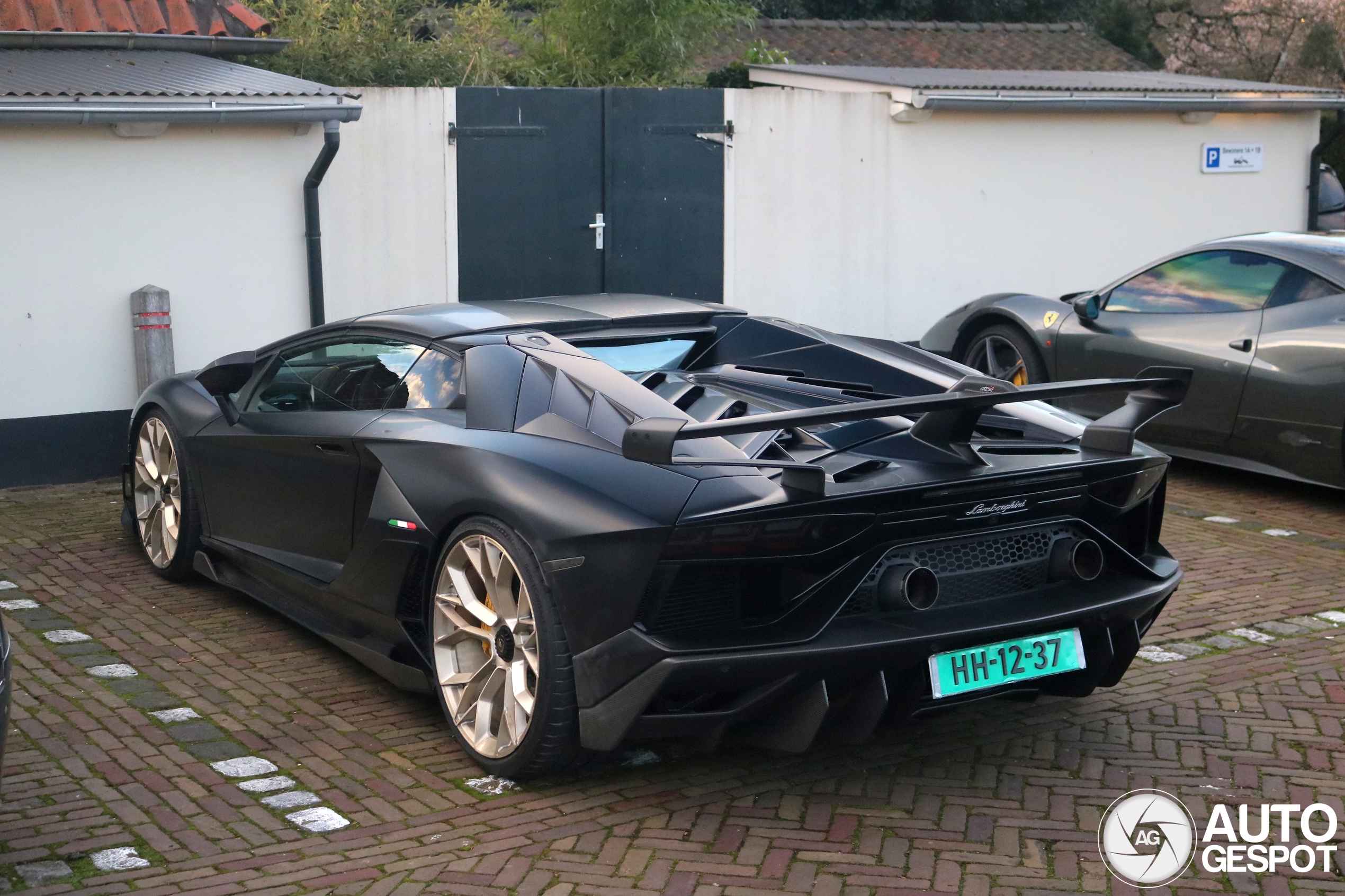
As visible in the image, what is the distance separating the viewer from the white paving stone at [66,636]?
5.55m

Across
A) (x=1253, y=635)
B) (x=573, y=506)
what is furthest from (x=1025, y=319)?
(x=573, y=506)

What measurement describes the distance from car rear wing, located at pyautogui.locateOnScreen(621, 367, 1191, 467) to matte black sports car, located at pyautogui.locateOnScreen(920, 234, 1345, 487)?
272 cm

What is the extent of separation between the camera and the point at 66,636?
561 cm

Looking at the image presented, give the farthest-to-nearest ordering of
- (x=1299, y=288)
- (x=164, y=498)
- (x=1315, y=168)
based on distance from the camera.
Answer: (x=1315, y=168) < (x=1299, y=288) < (x=164, y=498)

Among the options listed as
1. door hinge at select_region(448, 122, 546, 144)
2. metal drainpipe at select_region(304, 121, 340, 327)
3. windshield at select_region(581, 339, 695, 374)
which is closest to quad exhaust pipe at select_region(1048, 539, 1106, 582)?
windshield at select_region(581, 339, 695, 374)

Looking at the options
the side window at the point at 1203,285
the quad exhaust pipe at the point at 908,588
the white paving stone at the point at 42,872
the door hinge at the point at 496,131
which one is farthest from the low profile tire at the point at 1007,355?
the white paving stone at the point at 42,872

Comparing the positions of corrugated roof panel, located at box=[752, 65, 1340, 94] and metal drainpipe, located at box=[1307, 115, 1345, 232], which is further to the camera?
metal drainpipe, located at box=[1307, 115, 1345, 232]

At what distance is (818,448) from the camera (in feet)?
13.6

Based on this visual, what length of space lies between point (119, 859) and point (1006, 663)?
8.06ft

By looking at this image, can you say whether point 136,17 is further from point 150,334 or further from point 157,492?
point 157,492

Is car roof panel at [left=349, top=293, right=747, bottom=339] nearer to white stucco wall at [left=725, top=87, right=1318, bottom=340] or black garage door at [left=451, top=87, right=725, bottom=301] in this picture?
black garage door at [left=451, top=87, right=725, bottom=301]

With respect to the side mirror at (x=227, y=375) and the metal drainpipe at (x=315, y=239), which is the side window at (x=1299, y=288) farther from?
the metal drainpipe at (x=315, y=239)

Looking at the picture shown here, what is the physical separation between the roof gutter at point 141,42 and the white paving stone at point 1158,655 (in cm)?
750

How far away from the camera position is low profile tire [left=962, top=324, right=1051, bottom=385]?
9.38 m
